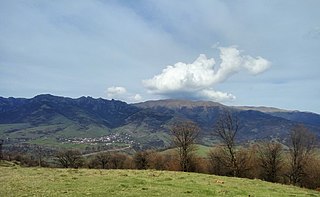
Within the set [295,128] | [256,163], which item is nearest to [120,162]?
[256,163]

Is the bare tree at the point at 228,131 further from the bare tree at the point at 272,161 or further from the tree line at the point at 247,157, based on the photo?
the bare tree at the point at 272,161

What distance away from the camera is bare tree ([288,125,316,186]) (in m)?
83.5

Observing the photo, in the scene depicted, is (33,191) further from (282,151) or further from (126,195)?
(282,151)

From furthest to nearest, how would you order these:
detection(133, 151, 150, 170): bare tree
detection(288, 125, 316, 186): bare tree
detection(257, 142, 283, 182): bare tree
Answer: detection(133, 151, 150, 170): bare tree, detection(257, 142, 283, 182): bare tree, detection(288, 125, 316, 186): bare tree

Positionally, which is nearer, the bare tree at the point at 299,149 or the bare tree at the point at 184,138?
the bare tree at the point at 184,138

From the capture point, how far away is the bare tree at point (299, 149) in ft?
274

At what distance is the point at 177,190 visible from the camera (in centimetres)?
2819

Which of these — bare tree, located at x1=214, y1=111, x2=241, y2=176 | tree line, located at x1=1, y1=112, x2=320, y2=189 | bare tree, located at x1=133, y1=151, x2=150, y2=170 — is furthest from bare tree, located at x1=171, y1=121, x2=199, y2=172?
bare tree, located at x1=133, y1=151, x2=150, y2=170

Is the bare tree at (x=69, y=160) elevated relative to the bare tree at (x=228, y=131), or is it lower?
lower

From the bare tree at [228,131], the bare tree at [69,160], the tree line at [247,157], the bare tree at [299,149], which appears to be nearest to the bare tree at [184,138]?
the tree line at [247,157]

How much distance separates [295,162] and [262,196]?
2674 inches

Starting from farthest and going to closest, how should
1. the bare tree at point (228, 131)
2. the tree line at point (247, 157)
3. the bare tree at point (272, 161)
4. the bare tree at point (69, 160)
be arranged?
the bare tree at point (69, 160) < the bare tree at point (272, 161) < the tree line at point (247, 157) < the bare tree at point (228, 131)

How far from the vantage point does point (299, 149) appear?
8644 cm

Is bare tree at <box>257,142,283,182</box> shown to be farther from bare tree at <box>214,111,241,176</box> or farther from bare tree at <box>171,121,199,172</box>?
bare tree at <box>214,111,241,176</box>
